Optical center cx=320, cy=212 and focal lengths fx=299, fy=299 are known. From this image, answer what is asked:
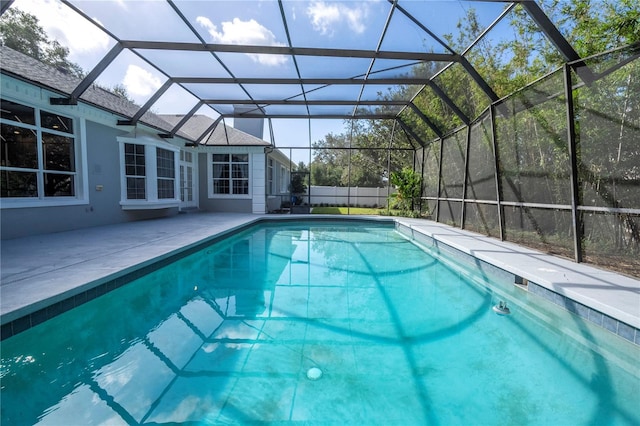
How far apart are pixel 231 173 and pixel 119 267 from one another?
921cm

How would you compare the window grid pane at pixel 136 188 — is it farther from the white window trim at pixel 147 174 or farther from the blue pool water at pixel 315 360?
the blue pool water at pixel 315 360

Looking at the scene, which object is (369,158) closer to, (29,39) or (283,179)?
(283,179)

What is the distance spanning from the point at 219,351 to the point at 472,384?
2190 mm

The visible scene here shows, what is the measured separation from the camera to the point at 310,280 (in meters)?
5.07

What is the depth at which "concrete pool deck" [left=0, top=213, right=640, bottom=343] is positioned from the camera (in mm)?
2992

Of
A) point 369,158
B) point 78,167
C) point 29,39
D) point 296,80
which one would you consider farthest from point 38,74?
point 369,158

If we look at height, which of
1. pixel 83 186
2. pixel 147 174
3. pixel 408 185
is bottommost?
pixel 83 186

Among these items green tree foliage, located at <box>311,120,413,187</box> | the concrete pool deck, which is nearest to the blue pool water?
the concrete pool deck

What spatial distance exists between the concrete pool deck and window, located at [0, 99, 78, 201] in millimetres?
1013

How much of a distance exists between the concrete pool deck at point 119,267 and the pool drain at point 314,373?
2.67 meters

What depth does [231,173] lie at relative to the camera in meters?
12.9

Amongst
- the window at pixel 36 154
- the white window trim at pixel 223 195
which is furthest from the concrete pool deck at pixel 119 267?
the white window trim at pixel 223 195

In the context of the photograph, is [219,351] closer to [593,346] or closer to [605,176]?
[593,346]

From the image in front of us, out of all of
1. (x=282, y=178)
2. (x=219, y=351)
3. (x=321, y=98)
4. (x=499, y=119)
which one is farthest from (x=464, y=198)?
(x=282, y=178)
